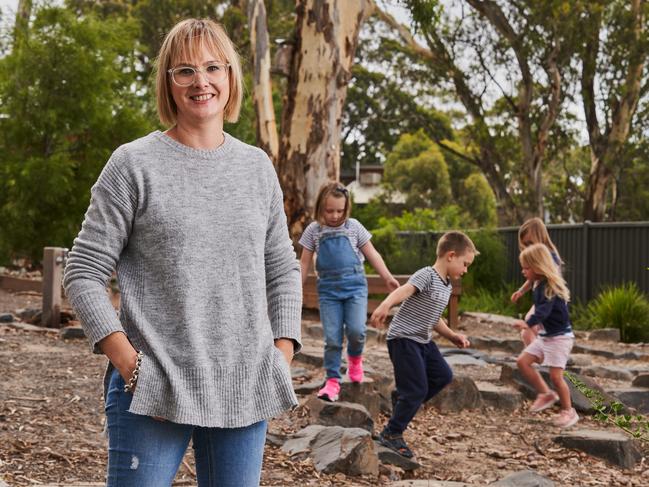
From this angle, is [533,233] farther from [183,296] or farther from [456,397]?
[183,296]

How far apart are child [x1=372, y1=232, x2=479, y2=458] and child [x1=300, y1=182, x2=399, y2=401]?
2.69 ft

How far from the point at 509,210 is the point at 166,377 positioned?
2442cm

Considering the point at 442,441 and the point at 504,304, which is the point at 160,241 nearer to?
the point at 442,441

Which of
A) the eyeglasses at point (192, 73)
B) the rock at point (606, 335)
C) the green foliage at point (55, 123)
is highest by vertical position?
the green foliage at point (55, 123)

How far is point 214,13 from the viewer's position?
27438 millimetres

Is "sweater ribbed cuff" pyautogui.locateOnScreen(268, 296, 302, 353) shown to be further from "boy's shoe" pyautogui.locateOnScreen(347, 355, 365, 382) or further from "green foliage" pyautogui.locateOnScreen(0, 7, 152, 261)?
"green foliage" pyautogui.locateOnScreen(0, 7, 152, 261)

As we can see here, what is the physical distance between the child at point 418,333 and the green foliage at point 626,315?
827cm

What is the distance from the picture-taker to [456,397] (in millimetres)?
7141

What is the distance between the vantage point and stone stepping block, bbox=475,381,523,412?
24.0ft

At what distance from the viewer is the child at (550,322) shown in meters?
6.90

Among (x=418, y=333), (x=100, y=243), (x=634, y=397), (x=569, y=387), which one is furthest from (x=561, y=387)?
(x=100, y=243)

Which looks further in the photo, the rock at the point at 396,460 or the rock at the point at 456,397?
the rock at the point at 456,397

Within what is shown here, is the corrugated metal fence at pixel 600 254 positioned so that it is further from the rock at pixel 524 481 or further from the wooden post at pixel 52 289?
the rock at pixel 524 481

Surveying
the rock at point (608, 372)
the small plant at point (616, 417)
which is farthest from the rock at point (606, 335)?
the small plant at point (616, 417)
